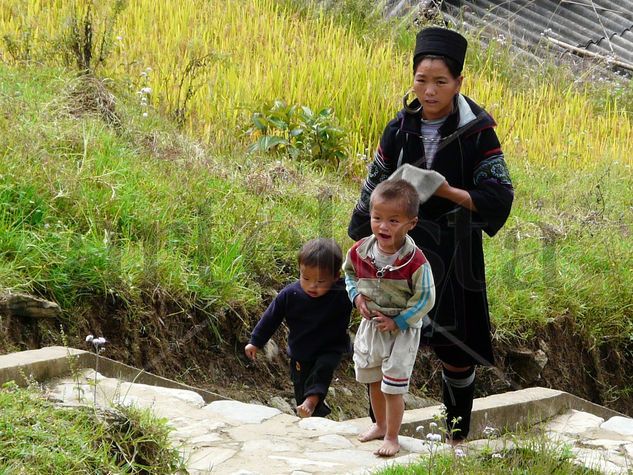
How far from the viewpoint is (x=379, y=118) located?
768 centimetres

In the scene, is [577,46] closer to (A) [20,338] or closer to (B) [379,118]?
(B) [379,118]

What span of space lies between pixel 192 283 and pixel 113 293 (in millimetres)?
411

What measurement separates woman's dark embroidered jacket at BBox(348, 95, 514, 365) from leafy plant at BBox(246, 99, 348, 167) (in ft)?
9.75

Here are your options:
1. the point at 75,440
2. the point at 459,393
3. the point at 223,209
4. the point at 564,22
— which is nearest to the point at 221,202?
the point at 223,209

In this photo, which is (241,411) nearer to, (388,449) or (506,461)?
(388,449)

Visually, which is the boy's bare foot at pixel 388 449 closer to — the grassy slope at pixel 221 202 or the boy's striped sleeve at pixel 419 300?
the boy's striped sleeve at pixel 419 300

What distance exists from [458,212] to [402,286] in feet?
1.24

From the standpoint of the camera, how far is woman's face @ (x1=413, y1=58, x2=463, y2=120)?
146 inches

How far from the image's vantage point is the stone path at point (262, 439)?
3.50 metres

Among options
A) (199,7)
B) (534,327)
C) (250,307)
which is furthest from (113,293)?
(199,7)

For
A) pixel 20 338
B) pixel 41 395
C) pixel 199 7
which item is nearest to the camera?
pixel 41 395

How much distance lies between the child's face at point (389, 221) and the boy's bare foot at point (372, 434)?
0.72 meters

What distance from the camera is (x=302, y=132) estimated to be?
6945 millimetres

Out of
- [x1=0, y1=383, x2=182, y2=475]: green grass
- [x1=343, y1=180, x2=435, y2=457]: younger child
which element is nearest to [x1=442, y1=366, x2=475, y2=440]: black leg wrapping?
[x1=343, y1=180, x2=435, y2=457]: younger child
